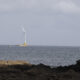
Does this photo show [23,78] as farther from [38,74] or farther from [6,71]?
[6,71]

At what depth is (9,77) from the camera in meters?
27.5

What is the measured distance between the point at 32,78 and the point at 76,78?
3.07m

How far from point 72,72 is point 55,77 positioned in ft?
5.75

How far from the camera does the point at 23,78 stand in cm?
2705

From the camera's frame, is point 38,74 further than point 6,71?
No

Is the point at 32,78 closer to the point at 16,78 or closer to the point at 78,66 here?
the point at 16,78

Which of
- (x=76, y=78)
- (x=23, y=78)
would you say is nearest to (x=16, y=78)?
(x=23, y=78)

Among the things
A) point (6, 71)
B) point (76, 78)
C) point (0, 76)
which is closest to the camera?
point (76, 78)

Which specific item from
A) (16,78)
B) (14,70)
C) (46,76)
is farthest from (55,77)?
(14,70)

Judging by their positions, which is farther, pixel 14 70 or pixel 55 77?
pixel 14 70

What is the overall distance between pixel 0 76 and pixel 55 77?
157 inches

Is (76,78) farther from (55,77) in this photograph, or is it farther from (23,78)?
(23,78)

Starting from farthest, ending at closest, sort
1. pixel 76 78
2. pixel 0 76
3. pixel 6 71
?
pixel 6 71, pixel 0 76, pixel 76 78

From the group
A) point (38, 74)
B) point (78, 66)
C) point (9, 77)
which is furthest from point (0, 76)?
point (78, 66)
